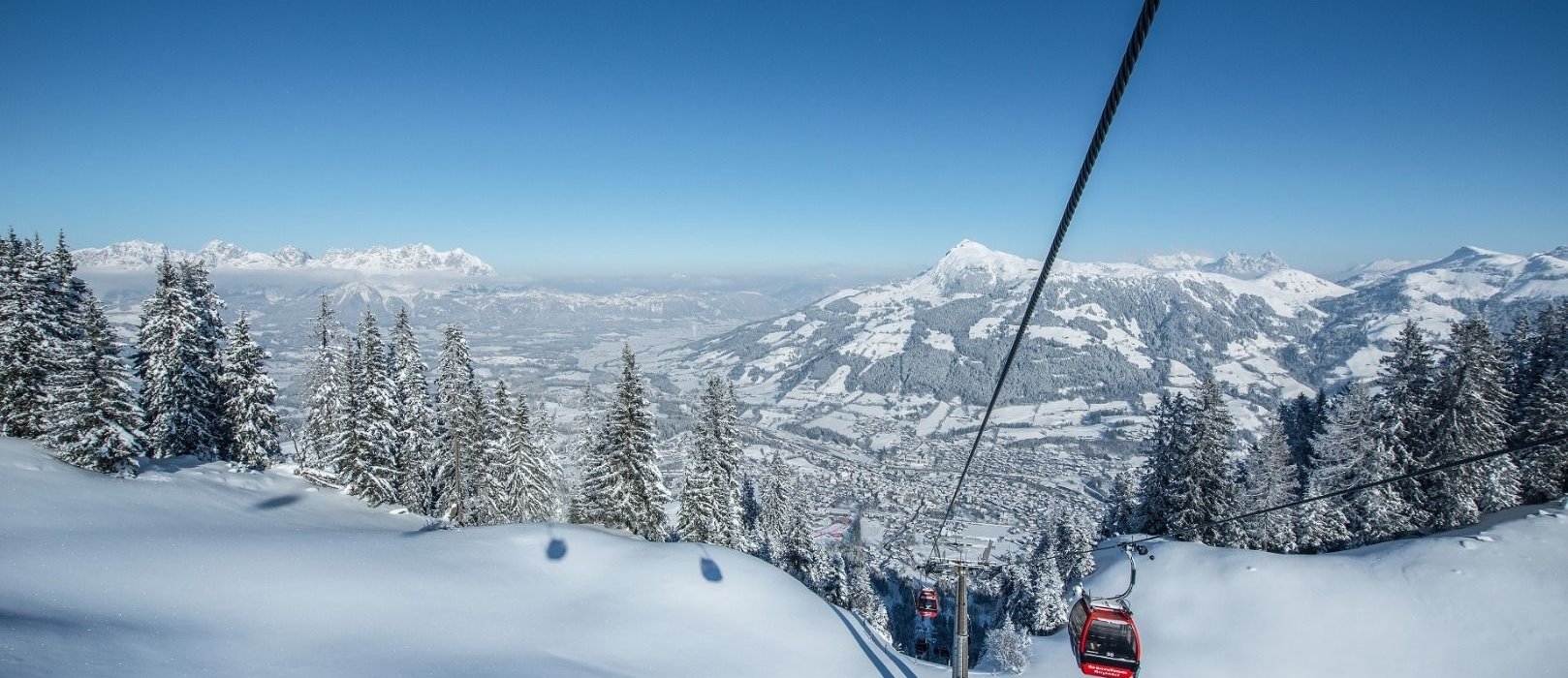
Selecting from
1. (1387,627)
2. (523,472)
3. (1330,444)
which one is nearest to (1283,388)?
(1330,444)

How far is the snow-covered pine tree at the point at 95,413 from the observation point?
18594 millimetres

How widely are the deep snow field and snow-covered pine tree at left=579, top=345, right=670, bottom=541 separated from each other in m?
7.44

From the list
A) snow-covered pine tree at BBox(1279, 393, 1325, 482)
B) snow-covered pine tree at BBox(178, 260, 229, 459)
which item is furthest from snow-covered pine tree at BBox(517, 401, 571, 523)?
snow-covered pine tree at BBox(1279, 393, 1325, 482)

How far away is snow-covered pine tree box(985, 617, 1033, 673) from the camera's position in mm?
18938

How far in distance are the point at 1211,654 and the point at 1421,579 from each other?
814 centimetres

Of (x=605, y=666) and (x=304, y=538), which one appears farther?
(x=304, y=538)

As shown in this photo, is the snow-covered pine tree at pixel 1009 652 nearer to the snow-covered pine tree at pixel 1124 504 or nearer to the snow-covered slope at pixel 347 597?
the snow-covered slope at pixel 347 597

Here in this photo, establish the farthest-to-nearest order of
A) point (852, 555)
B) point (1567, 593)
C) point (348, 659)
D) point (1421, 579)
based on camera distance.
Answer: point (852, 555)
point (1421, 579)
point (1567, 593)
point (348, 659)

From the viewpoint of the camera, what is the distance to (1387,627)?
18062 mm

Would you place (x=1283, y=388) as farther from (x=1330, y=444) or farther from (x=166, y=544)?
(x=166, y=544)

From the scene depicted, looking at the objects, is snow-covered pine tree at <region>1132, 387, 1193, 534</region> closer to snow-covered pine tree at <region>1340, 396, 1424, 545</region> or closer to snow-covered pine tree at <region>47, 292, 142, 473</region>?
snow-covered pine tree at <region>1340, 396, 1424, 545</region>

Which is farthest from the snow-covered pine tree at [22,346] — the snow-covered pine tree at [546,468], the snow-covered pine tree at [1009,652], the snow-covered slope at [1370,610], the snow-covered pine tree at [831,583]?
the snow-covered slope at [1370,610]

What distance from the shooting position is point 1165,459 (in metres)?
29.3

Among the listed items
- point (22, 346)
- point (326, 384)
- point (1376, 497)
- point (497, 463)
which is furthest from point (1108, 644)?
point (22, 346)
